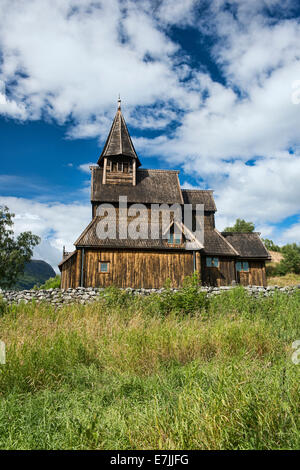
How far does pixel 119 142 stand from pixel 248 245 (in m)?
14.0

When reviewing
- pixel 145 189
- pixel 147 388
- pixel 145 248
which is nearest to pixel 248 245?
pixel 145 189

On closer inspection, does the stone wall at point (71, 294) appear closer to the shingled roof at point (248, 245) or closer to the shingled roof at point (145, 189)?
the shingled roof at point (145, 189)

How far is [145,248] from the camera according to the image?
794 inches

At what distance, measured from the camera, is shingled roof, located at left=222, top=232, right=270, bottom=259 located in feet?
82.0

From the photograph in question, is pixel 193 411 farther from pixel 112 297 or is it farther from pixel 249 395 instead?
pixel 112 297

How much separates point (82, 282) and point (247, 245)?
1438 cm

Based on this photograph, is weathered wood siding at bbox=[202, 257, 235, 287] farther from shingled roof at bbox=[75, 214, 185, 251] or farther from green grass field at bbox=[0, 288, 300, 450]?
green grass field at bbox=[0, 288, 300, 450]

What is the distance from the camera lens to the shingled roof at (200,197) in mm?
27266

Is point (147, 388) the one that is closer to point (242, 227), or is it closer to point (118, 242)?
point (118, 242)

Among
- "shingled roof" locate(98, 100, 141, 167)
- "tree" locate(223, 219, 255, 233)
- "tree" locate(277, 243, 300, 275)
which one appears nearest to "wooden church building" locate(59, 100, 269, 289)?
"shingled roof" locate(98, 100, 141, 167)

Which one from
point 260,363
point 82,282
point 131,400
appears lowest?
point 131,400

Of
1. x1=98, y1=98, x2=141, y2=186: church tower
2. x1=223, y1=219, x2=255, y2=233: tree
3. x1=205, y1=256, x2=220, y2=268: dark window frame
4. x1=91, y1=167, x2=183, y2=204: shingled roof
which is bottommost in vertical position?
x1=205, y1=256, x2=220, y2=268: dark window frame
